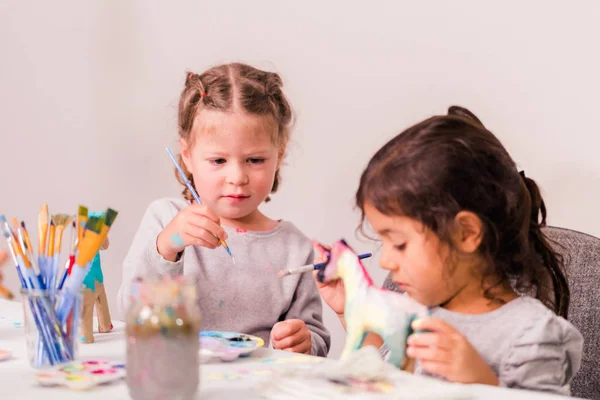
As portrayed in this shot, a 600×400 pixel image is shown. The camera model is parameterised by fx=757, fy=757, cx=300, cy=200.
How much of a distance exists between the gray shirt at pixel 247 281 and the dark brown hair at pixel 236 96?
201mm

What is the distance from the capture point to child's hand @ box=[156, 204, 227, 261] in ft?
4.18

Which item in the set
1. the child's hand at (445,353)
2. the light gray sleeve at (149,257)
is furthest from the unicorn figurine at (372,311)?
the light gray sleeve at (149,257)

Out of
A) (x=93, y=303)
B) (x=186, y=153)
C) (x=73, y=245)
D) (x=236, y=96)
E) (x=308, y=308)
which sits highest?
(x=236, y=96)

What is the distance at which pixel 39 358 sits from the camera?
37.1 inches

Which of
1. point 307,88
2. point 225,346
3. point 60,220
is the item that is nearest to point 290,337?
point 225,346

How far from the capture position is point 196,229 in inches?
50.4

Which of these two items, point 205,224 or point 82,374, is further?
point 205,224

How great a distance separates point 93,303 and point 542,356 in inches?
25.2

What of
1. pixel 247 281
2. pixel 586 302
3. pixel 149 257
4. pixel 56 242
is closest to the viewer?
pixel 56 242

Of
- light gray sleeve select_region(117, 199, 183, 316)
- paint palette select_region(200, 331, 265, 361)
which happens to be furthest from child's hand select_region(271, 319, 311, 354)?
light gray sleeve select_region(117, 199, 183, 316)

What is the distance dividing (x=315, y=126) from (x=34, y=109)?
93cm

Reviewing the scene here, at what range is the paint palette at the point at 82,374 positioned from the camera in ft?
2.76

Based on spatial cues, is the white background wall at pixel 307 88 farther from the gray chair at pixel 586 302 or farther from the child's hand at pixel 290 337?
the child's hand at pixel 290 337

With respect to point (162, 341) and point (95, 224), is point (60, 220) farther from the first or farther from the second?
point (162, 341)
